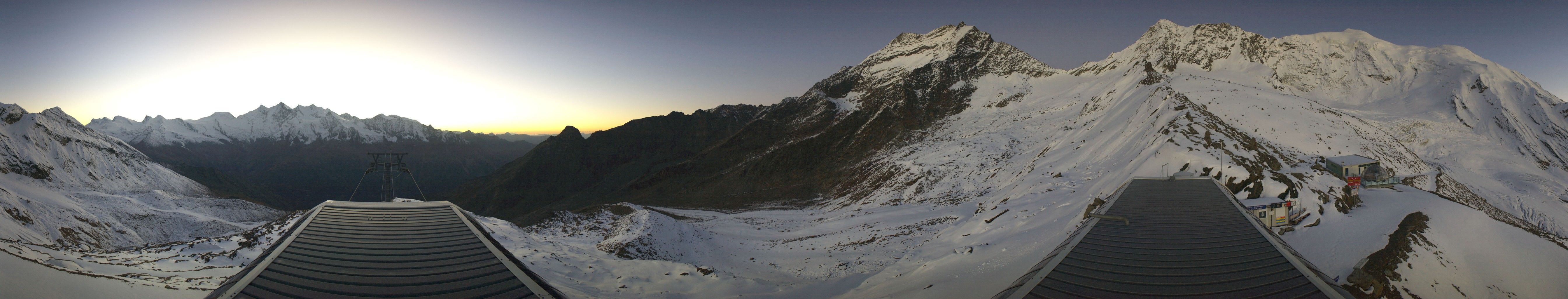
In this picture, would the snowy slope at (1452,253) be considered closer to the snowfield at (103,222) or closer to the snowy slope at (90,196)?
the snowfield at (103,222)

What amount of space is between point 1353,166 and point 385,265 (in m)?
48.7

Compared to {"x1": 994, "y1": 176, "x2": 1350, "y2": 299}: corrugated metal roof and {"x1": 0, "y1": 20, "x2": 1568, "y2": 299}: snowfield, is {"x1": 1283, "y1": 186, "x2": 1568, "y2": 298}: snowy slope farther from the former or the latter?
{"x1": 994, "y1": 176, "x2": 1350, "y2": 299}: corrugated metal roof

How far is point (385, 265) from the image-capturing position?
10.0m

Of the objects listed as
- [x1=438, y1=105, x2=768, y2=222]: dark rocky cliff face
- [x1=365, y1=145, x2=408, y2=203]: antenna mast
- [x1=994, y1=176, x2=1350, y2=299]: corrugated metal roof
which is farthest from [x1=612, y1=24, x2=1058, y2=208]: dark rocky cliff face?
[x1=994, y1=176, x2=1350, y2=299]: corrugated metal roof

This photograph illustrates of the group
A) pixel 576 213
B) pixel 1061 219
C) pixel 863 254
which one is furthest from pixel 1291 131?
pixel 576 213

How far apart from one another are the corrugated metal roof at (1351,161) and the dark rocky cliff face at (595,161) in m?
92.1

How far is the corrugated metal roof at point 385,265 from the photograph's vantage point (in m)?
8.67

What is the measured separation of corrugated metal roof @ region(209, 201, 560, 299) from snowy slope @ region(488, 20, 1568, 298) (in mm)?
4396

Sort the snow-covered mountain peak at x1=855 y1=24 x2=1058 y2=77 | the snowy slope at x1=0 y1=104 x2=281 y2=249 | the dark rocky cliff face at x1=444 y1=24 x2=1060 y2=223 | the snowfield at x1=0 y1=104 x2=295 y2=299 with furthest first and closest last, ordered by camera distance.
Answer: the snow-covered mountain peak at x1=855 y1=24 x2=1058 y2=77 → the dark rocky cliff face at x1=444 y1=24 x2=1060 y2=223 → the snowy slope at x1=0 y1=104 x2=281 y2=249 → the snowfield at x1=0 y1=104 x2=295 y2=299

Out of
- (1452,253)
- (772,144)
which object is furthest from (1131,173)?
(772,144)

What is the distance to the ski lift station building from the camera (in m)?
32.6

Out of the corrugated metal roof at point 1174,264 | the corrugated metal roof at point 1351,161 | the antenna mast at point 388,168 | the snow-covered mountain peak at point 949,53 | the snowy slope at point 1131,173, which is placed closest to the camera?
the corrugated metal roof at point 1174,264

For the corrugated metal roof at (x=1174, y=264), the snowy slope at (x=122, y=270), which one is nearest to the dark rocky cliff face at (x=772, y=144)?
the snowy slope at (x=122, y=270)

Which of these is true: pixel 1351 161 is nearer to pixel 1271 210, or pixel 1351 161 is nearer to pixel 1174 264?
pixel 1271 210
